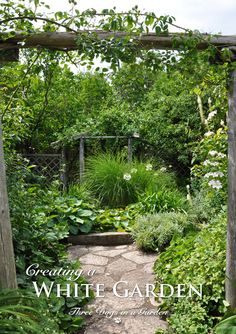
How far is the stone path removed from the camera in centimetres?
295

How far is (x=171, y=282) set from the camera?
10.3 feet

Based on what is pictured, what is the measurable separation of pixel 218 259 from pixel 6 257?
1.64 meters

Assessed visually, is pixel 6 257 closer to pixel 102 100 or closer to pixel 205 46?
pixel 205 46

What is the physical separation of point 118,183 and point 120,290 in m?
2.61

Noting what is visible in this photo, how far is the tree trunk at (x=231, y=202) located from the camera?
8.61 feet

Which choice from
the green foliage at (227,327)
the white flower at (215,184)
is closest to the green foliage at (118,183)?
the white flower at (215,184)

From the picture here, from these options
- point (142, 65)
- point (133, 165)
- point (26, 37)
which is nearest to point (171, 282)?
point (142, 65)

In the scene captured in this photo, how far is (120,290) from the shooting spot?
3.53 meters

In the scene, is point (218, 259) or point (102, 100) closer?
point (218, 259)

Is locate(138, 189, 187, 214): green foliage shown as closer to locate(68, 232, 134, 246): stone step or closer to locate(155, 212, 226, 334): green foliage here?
locate(68, 232, 134, 246): stone step

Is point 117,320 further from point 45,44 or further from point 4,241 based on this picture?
point 45,44

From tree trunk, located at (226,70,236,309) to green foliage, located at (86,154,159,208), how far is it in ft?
10.4

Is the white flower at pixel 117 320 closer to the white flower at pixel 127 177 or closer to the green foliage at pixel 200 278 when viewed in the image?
the green foliage at pixel 200 278

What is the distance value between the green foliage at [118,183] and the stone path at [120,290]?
133cm
